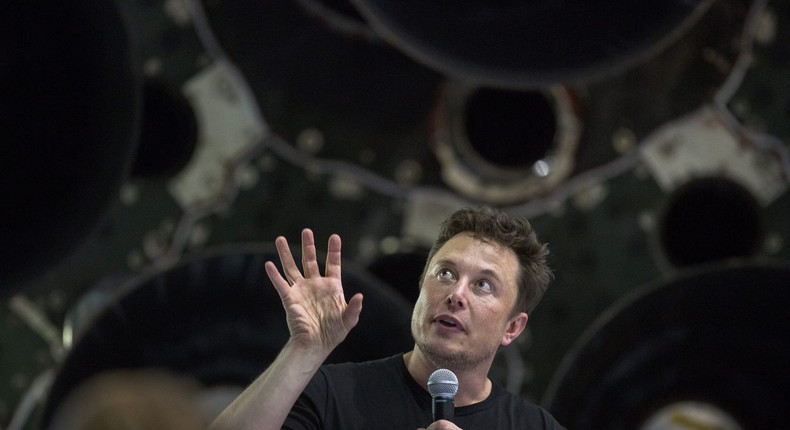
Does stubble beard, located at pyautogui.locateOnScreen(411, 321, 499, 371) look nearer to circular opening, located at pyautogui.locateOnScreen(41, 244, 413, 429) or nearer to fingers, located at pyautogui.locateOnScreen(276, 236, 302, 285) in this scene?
fingers, located at pyautogui.locateOnScreen(276, 236, 302, 285)

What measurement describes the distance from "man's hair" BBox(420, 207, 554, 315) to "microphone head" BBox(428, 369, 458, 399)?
36 cm

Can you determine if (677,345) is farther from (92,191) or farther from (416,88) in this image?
(92,191)

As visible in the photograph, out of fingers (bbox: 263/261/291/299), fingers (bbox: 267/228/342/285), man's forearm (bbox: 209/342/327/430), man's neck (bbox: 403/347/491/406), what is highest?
fingers (bbox: 267/228/342/285)

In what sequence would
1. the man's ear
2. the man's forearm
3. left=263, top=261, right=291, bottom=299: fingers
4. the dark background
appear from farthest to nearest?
the dark background → the man's ear → left=263, top=261, right=291, bottom=299: fingers → the man's forearm

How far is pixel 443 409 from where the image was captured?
1.79 meters

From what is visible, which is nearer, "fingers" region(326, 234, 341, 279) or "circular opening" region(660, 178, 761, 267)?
"fingers" region(326, 234, 341, 279)

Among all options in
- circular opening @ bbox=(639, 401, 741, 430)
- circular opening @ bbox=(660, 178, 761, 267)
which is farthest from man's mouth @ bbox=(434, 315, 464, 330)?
circular opening @ bbox=(660, 178, 761, 267)

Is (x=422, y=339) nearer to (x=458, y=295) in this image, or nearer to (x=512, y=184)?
(x=458, y=295)

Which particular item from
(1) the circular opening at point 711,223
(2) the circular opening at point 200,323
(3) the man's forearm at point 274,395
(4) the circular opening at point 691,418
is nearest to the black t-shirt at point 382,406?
(3) the man's forearm at point 274,395

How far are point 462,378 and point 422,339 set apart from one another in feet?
0.34

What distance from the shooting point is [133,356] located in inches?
126

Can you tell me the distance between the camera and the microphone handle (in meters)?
1.78

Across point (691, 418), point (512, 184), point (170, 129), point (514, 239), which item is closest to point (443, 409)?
point (514, 239)

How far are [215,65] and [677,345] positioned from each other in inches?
74.5
